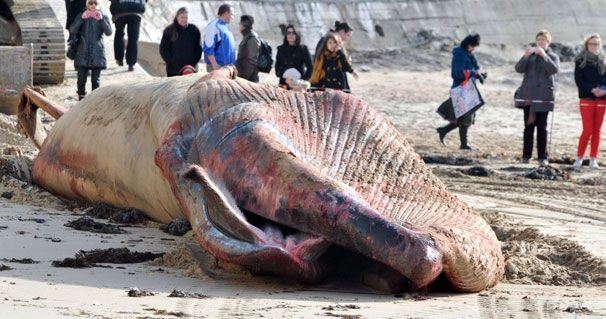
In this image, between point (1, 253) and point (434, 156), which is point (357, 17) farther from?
point (1, 253)

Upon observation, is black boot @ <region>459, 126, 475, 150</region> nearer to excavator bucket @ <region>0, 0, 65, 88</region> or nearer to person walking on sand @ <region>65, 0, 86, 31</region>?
excavator bucket @ <region>0, 0, 65, 88</region>

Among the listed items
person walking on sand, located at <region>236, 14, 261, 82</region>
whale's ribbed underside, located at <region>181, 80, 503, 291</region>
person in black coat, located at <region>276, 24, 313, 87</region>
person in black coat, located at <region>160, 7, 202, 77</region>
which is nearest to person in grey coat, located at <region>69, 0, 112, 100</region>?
person in black coat, located at <region>160, 7, 202, 77</region>

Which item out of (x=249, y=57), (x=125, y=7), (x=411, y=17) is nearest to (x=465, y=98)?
(x=249, y=57)

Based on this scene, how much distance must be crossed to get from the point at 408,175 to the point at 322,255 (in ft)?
3.66

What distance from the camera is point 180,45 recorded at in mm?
18547

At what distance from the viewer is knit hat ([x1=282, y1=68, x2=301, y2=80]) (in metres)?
18.4

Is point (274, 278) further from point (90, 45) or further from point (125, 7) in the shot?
point (125, 7)

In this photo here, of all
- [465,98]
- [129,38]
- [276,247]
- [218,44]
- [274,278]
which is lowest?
[274,278]

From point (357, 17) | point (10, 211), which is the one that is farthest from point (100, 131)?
point (357, 17)

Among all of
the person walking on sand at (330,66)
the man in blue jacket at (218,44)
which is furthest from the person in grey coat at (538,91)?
the man in blue jacket at (218,44)

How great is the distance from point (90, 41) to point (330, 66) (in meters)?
3.05

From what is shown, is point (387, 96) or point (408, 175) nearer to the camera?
point (408, 175)

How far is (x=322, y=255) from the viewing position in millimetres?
8531

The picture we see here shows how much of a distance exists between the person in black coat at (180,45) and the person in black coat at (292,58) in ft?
3.84
